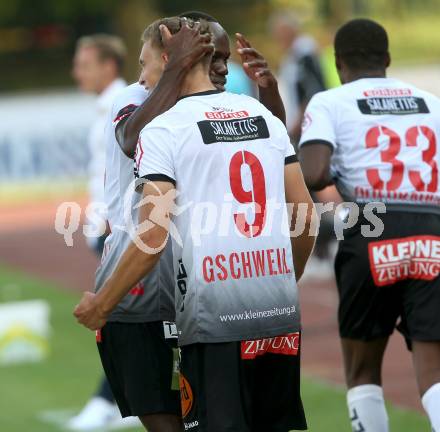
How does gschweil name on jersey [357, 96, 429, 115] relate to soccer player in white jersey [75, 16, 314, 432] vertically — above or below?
above

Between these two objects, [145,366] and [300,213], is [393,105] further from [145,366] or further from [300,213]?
[145,366]

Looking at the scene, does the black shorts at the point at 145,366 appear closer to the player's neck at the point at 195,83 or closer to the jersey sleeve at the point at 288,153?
the jersey sleeve at the point at 288,153

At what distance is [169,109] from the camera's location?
4.69 meters

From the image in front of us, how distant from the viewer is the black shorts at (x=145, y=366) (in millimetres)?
5117

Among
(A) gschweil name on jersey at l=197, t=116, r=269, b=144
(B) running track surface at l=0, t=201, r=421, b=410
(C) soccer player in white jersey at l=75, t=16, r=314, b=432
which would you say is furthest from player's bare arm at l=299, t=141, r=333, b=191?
(B) running track surface at l=0, t=201, r=421, b=410

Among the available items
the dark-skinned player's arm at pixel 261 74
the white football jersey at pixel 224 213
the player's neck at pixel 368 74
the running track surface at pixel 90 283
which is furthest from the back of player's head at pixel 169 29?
the running track surface at pixel 90 283

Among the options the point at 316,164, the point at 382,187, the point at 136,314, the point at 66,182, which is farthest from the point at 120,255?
the point at 66,182

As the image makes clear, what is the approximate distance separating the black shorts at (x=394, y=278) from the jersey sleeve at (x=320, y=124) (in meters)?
0.45

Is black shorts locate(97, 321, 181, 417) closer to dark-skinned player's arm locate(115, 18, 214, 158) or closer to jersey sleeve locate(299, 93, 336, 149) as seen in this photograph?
dark-skinned player's arm locate(115, 18, 214, 158)

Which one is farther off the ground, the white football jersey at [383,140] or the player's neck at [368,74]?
the player's neck at [368,74]

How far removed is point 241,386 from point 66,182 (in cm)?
2033

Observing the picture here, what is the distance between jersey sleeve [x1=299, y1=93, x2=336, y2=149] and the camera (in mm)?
5770

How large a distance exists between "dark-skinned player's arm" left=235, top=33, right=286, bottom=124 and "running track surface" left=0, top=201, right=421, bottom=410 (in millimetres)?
3307

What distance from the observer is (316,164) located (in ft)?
18.7
